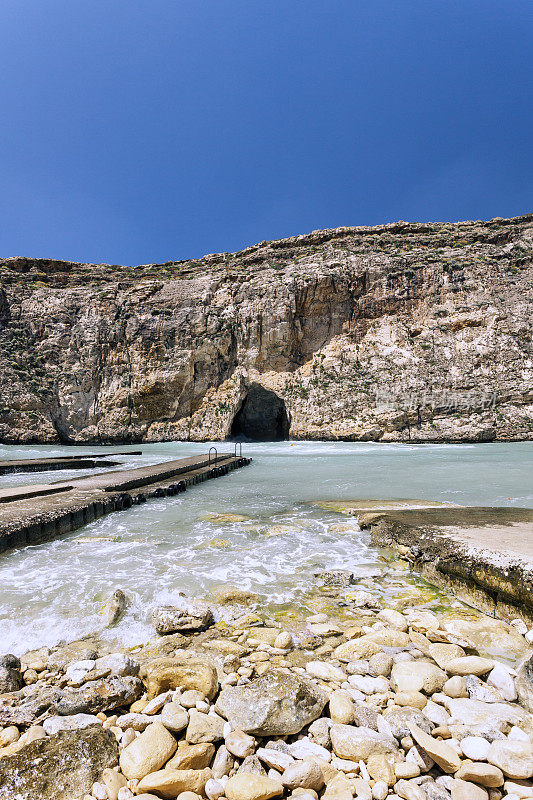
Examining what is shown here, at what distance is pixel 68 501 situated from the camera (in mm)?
8164

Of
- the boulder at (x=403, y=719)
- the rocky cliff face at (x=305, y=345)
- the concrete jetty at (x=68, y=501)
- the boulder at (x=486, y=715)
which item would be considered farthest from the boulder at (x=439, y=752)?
the rocky cliff face at (x=305, y=345)

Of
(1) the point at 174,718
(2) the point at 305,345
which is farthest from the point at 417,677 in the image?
(2) the point at 305,345

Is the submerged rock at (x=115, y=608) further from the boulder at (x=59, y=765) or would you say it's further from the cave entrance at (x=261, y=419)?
the cave entrance at (x=261, y=419)

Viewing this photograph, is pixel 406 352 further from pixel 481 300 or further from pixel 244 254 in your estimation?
pixel 244 254

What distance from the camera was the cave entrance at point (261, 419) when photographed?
1767 inches

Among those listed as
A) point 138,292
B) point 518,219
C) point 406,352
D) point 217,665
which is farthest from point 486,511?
point 518,219

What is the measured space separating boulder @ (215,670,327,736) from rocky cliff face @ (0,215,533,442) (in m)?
32.6

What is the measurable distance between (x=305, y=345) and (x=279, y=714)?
3756 centimetres

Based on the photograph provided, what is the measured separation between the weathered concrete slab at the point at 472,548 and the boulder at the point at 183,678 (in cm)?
284

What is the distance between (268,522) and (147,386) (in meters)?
34.1

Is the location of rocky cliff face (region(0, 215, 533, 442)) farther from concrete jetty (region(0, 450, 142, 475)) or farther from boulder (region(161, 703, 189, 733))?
boulder (region(161, 703, 189, 733))

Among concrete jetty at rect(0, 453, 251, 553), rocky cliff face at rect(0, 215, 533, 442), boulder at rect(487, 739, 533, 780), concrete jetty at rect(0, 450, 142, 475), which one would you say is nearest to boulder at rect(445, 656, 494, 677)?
boulder at rect(487, 739, 533, 780)

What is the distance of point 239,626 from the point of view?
3430mm

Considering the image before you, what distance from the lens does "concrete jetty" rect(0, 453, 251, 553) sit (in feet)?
20.5
